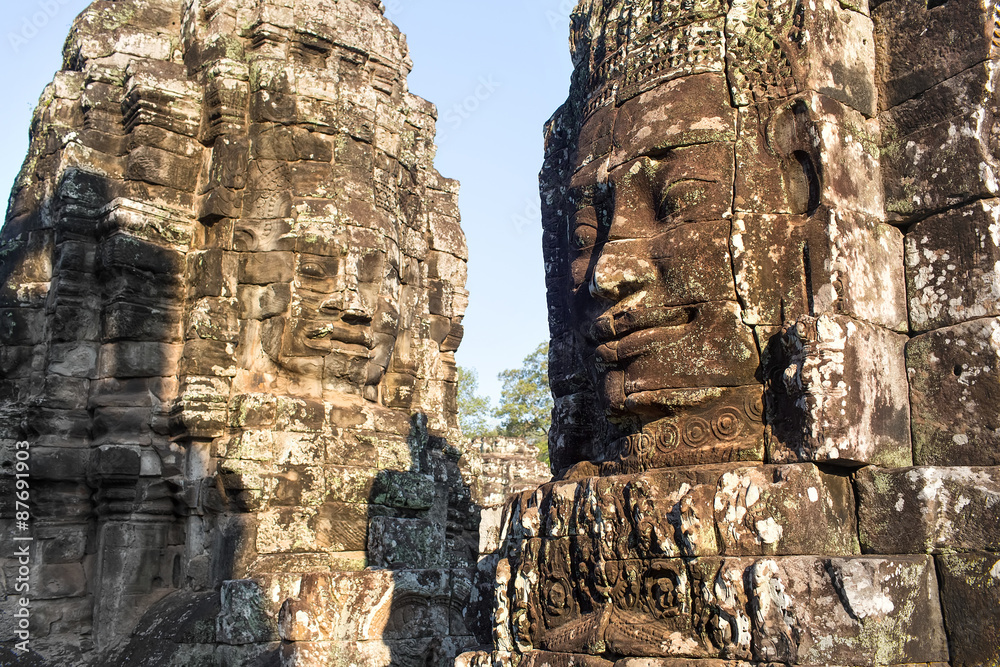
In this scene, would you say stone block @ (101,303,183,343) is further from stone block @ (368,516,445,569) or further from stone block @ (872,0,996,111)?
stone block @ (872,0,996,111)

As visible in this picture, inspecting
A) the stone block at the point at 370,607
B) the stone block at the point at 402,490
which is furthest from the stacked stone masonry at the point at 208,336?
the stone block at the point at 370,607

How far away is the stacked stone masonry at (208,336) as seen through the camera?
822cm

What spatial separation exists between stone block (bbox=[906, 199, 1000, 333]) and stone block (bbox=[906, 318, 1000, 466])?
71 mm

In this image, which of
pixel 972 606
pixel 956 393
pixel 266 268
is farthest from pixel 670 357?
pixel 266 268

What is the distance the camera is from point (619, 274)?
4.14 meters

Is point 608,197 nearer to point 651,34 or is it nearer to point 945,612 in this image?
point 651,34

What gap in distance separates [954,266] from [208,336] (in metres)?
6.52

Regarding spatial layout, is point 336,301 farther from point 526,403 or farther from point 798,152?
point 526,403

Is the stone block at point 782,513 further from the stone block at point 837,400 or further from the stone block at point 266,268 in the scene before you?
the stone block at point 266,268

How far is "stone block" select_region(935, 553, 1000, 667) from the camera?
3.31m

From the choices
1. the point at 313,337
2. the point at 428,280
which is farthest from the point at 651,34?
the point at 428,280

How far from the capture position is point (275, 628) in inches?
285

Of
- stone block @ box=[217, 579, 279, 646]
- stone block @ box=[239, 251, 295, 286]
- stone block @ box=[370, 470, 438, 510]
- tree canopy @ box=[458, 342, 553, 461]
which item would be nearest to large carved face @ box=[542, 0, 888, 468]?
stone block @ box=[217, 579, 279, 646]

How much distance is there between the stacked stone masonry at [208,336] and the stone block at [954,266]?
5.17 m
